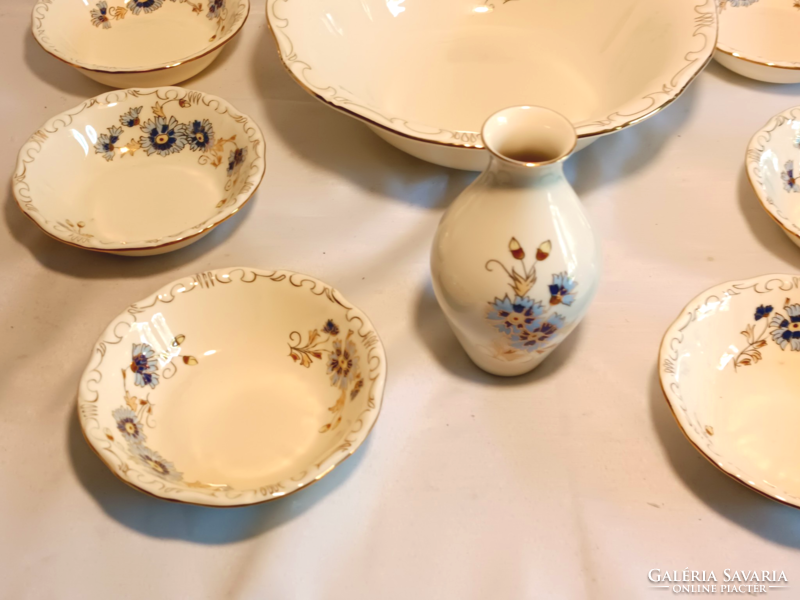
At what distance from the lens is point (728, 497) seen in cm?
55

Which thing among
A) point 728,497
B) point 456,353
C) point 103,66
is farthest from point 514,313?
point 103,66

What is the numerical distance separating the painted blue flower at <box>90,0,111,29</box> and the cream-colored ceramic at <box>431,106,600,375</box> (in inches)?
31.4

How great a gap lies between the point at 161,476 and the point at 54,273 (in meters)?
0.35

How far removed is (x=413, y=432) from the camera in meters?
0.60

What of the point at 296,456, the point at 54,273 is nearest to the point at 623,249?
the point at 296,456

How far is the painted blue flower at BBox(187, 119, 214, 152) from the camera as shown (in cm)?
82

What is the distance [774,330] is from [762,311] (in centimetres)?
2

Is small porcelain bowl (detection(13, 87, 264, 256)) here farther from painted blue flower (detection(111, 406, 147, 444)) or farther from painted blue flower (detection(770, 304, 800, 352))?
painted blue flower (detection(770, 304, 800, 352))

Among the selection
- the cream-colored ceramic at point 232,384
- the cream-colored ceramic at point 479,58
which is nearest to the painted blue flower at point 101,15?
the cream-colored ceramic at point 479,58

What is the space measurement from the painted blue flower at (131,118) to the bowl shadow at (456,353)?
47 centimetres

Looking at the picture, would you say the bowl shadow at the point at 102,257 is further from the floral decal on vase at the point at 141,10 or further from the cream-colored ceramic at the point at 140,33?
the floral decal on vase at the point at 141,10

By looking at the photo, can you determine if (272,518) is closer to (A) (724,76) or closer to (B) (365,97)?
(B) (365,97)

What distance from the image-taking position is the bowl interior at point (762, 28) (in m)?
0.95

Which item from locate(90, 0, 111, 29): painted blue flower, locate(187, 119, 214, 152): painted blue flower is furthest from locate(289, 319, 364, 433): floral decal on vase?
locate(90, 0, 111, 29): painted blue flower
